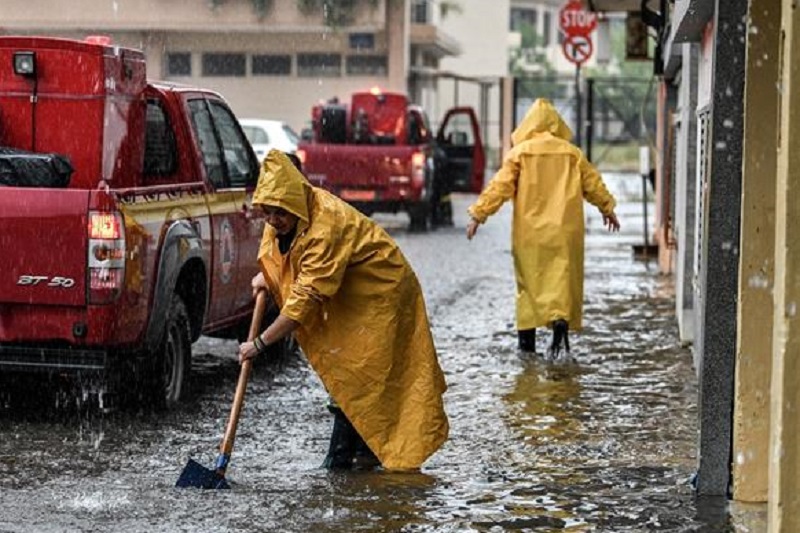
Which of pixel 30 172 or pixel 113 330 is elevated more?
pixel 30 172

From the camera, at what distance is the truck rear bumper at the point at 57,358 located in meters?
9.82

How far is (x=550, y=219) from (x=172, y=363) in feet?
10.7

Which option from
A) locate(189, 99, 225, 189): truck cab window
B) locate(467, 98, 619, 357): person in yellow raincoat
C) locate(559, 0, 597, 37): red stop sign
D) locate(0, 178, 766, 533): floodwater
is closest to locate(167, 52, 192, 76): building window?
locate(559, 0, 597, 37): red stop sign

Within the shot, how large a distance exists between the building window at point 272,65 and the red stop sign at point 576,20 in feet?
50.9

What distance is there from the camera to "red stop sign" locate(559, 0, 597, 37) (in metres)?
28.5

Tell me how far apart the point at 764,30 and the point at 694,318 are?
5769 millimetres

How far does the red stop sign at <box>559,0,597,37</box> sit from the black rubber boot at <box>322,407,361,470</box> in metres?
20.0

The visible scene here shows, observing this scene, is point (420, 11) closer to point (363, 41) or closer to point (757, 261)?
point (363, 41)

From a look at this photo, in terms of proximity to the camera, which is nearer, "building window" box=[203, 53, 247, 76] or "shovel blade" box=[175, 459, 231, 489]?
"shovel blade" box=[175, 459, 231, 489]

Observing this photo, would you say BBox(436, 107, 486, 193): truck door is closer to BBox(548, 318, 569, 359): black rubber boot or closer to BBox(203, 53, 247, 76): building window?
BBox(203, 53, 247, 76): building window

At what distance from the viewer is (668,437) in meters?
9.92

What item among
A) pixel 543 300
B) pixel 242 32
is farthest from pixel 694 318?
pixel 242 32

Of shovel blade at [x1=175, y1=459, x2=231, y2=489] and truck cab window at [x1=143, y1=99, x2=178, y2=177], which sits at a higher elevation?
truck cab window at [x1=143, y1=99, x2=178, y2=177]

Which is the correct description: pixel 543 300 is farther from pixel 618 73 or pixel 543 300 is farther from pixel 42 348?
pixel 618 73
